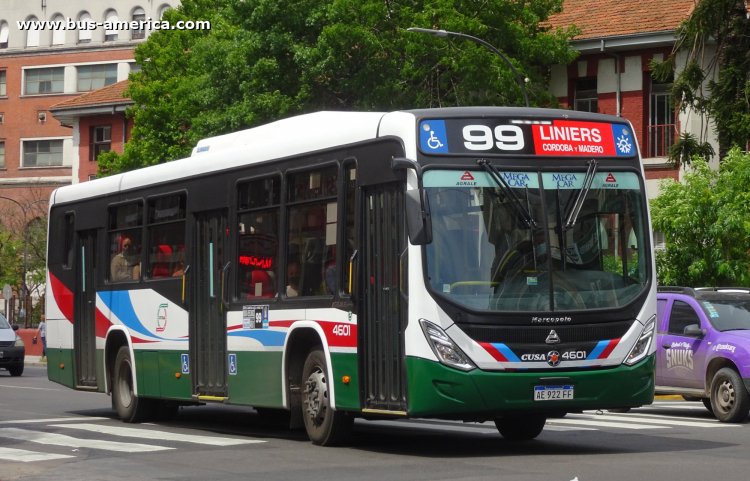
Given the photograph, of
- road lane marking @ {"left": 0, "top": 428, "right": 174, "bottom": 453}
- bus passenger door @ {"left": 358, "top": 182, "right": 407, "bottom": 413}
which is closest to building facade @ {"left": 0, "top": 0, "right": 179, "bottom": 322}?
road lane marking @ {"left": 0, "top": 428, "right": 174, "bottom": 453}

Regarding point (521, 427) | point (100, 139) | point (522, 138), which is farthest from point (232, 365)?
point (100, 139)

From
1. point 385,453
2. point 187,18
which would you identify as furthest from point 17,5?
point 385,453

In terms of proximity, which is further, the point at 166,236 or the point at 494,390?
the point at 166,236

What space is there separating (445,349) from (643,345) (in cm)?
197

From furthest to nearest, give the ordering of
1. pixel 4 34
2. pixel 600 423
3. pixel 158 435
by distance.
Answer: pixel 4 34 → pixel 600 423 → pixel 158 435

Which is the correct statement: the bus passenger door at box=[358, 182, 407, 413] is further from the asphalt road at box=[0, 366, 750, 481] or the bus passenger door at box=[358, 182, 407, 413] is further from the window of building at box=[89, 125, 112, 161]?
the window of building at box=[89, 125, 112, 161]

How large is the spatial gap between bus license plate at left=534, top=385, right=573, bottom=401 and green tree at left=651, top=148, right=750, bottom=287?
16.1 m

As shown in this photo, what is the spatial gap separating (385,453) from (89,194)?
27.8ft

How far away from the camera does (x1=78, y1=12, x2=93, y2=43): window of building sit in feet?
308

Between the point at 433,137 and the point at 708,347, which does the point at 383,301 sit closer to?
the point at 433,137

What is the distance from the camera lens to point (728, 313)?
20.4 meters

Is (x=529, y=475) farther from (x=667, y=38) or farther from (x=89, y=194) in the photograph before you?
(x=667, y=38)

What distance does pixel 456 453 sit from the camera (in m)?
14.4

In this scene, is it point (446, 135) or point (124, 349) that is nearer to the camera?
point (446, 135)
